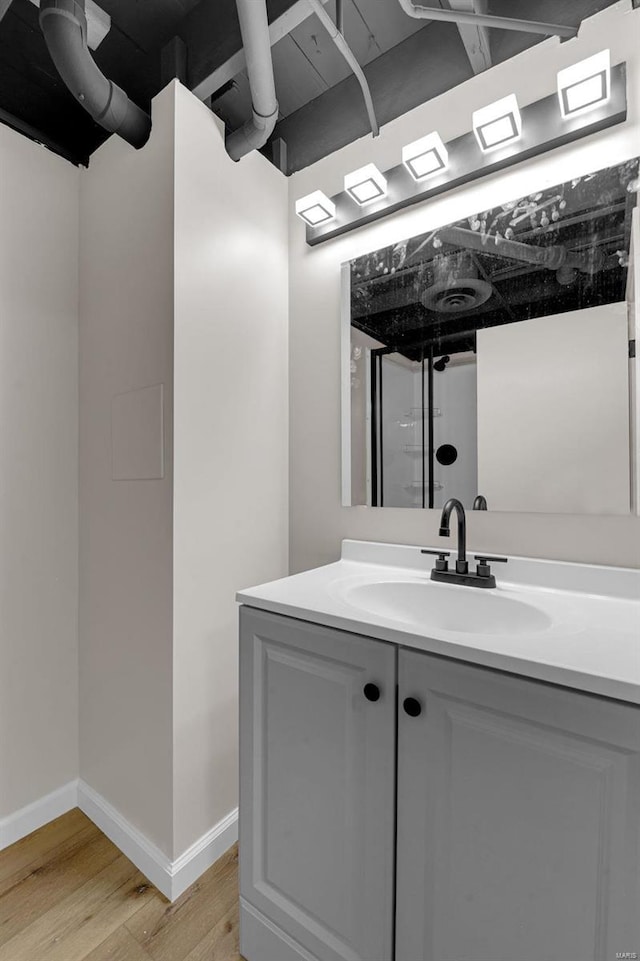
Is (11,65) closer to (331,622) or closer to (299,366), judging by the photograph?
(299,366)

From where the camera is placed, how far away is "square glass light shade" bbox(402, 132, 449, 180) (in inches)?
50.8

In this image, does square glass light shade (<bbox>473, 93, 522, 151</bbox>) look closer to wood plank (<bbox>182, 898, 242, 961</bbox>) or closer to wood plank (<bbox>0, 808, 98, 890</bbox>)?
wood plank (<bbox>182, 898, 242, 961</bbox>)

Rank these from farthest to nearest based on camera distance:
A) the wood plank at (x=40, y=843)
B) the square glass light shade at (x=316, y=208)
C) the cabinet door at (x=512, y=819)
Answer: the square glass light shade at (x=316, y=208)
the wood plank at (x=40, y=843)
the cabinet door at (x=512, y=819)

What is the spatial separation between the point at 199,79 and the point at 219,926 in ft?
8.04

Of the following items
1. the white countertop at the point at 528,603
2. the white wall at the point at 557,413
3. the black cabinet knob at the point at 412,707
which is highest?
the white wall at the point at 557,413

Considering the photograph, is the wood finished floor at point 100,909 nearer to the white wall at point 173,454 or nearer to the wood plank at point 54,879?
the wood plank at point 54,879

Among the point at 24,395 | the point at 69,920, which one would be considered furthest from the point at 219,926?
the point at 24,395

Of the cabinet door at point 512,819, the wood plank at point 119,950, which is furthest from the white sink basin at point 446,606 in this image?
the wood plank at point 119,950

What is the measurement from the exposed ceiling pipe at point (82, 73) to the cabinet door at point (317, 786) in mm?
1458

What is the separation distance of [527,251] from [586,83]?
14.7 inches

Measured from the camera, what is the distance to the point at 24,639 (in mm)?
1525

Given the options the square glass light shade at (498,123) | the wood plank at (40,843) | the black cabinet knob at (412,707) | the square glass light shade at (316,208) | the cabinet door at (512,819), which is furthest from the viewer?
the square glass light shade at (316,208)

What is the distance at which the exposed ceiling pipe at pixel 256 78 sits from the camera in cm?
Result: 108

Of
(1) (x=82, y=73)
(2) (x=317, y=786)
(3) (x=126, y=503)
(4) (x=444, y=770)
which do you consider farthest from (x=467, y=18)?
(2) (x=317, y=786)
